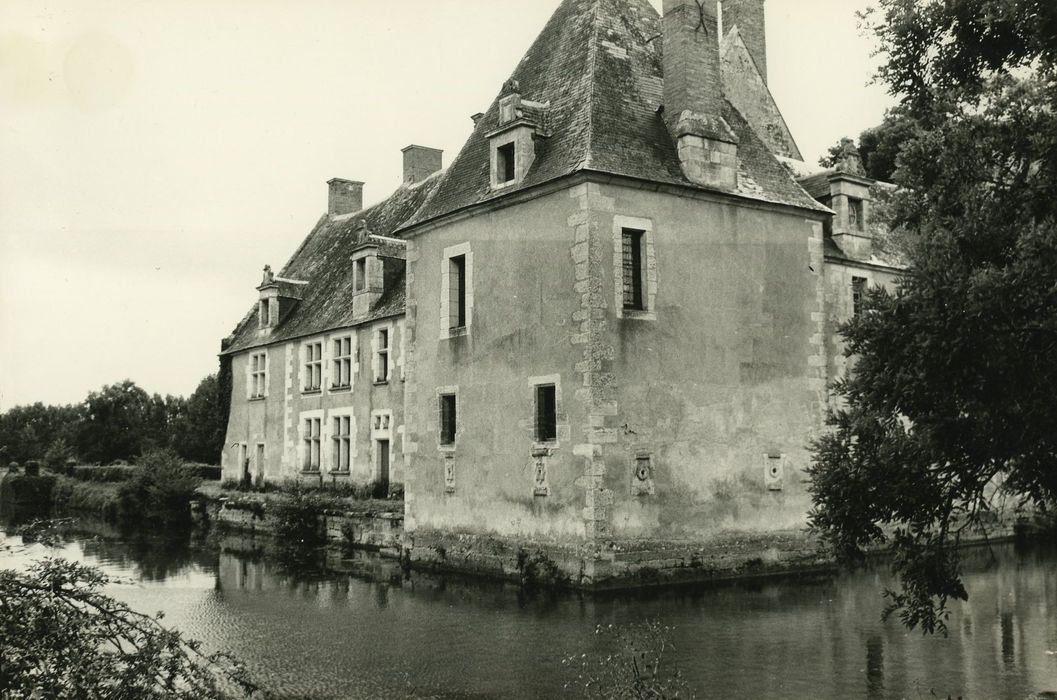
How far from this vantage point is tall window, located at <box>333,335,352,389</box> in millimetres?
26484

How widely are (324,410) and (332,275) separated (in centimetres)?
485

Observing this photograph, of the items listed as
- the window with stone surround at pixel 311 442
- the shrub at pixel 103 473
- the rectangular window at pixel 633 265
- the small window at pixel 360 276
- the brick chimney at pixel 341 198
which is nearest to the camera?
the rectangular window at pixel 633 265

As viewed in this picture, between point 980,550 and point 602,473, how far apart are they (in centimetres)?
1001

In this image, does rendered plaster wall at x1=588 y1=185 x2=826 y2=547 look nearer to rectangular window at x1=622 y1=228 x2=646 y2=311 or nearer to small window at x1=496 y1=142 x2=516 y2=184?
rectangular window at x1=622 y1=228 x2=646 y2=311

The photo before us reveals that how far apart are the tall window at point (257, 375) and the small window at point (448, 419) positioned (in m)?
14.1

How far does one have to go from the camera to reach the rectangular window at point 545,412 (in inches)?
648

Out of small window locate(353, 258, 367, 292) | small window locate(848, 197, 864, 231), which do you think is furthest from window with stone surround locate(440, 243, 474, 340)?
small window locate(848, 197, 864, 231)

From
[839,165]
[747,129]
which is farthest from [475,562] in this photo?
[839,165]

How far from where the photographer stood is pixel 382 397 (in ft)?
81.5

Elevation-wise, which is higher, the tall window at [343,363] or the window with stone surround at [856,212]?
the window with stone surround at [856,212]

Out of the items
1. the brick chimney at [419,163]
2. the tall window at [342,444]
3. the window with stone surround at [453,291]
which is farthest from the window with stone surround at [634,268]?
the brick chimney at [419,163]

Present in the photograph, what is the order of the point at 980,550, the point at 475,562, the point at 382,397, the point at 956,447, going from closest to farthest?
the point at 956,447 → the point at 475,562 → the point at 980,550 → the point at 382,397

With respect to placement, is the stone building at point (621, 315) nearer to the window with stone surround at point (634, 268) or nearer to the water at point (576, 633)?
the window with stone surround at point (634, 268)

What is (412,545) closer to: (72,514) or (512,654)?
(512,654)
